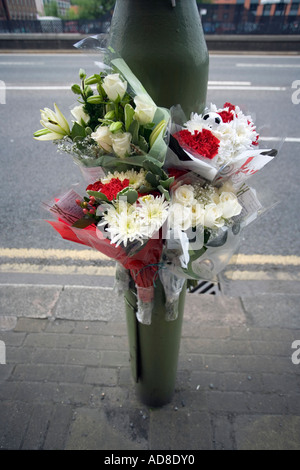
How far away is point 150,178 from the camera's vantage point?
42.0 inches

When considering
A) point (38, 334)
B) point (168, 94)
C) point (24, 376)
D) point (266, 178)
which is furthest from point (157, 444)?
point (168, 94)

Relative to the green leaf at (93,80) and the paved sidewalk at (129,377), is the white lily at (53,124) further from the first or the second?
the paved sidewalk at (129,377)

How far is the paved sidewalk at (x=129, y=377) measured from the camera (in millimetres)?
1810

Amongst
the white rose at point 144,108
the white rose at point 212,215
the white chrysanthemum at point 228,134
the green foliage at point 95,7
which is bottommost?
the white rose at point 212,215

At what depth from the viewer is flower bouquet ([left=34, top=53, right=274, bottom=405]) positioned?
1.02 metres

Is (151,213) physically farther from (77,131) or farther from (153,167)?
(77,131)

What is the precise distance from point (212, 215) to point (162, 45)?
60 cm

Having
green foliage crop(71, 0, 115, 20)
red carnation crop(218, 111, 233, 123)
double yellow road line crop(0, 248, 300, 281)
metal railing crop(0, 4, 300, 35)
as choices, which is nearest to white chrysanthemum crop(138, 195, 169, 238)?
red carnation crop(218, 111, 233, 123)

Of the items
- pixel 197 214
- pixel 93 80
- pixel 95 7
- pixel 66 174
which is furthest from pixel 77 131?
Result: pixel 95 7

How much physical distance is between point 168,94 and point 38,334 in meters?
1.97

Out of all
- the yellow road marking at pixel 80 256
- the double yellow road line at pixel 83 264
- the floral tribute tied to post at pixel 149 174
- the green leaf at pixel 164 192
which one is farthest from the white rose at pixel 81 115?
the yellow road marking at pixel 80 256

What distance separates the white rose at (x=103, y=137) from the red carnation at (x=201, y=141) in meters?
0.24

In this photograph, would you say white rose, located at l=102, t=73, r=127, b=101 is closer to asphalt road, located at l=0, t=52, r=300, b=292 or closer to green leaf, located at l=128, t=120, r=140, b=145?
green leaf, located at l=128, t=120, r=140, b=145
